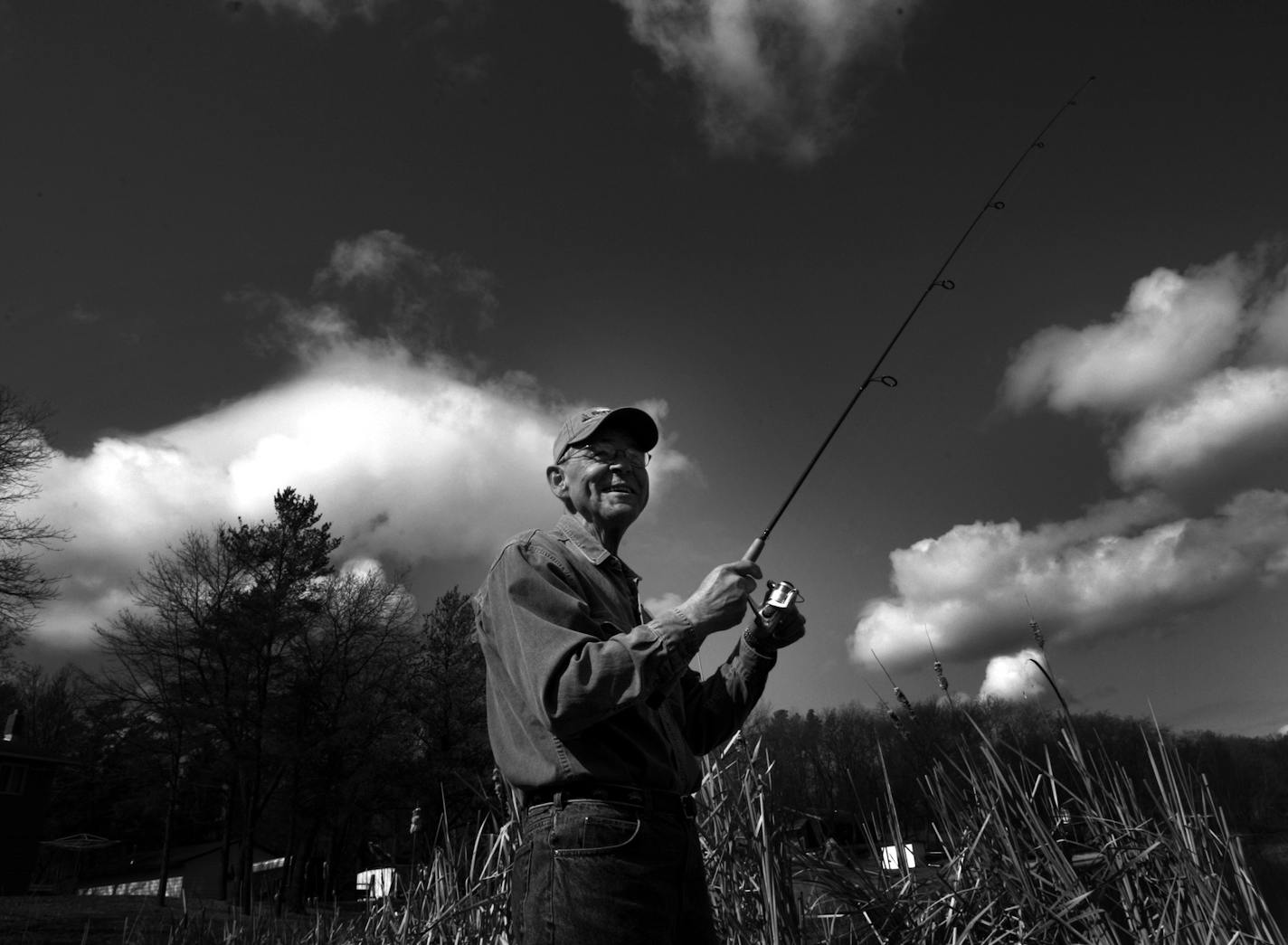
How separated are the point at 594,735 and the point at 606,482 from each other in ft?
2.42

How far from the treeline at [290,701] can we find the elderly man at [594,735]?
26.6 metres

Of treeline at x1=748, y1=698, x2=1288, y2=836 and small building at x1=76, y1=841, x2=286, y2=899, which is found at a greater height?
small building at x1=76, y1=841, x2=286, y2=899

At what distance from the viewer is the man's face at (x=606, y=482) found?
2479 mm

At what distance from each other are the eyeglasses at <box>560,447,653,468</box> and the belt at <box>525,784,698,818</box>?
0.89 meters

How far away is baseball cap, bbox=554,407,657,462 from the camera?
98.3 inches

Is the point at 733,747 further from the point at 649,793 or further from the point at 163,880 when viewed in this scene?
the point at 163,880

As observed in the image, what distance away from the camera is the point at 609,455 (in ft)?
8.22

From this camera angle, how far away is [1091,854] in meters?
2.93

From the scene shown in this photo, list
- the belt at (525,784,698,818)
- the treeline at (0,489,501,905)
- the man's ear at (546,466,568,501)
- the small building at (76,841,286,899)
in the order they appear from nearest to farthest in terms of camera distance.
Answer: the belt at (525,784,698,818) < the man's ear at (546,466,568,501) < the treeline at (0,489,501,905) < the small building at (76,841,286,899)

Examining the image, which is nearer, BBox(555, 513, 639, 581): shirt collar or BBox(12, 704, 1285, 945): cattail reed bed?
BBox(555, 513, 639, 581): shirt collar

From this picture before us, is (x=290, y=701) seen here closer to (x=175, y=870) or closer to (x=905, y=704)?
(x=905, y=704)

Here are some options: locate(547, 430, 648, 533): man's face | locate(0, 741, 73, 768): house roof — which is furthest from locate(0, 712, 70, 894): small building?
locate(547, 430, 648, 533): man's face

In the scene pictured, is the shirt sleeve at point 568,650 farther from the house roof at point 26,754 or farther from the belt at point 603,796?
the house roof at point 26,754

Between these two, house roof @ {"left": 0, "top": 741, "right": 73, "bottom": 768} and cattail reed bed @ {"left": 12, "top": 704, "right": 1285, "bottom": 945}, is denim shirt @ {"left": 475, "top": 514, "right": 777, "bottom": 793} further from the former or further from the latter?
house roof @ {"left": 0, "top": 741, "right": 73, "bottom": 768}
